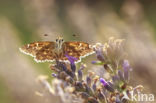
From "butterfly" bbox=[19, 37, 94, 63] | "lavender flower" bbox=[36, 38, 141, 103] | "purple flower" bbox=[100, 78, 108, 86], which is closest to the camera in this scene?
"lavender flower" bbox=[36, 38, 141, 103]

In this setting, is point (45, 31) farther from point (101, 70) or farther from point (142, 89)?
point (142, 89)

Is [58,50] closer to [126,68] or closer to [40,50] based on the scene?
[40,50]

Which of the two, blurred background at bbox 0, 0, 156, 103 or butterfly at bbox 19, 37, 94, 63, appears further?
butterfly at bbox 19, 37, 94, 63

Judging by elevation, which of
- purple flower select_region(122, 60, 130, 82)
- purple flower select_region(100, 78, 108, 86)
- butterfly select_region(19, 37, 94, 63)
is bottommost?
purple flower select_region(100, 78, 108, 86)

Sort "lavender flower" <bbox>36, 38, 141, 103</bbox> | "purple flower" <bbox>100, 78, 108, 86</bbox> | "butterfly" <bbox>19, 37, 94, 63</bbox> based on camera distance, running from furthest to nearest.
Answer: "butterfly" <bbox>19, 37, 94, 63</bbox>
"purple flower" <bbox>100, 78, 108, 86</bbox>
"lavender flower" <bbox>36, 38, 141, 103</bbox>

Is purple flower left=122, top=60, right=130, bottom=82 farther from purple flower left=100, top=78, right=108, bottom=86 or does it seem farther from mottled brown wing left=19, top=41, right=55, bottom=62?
mottled brown wing left=19, top=41, right=55, bottom=62

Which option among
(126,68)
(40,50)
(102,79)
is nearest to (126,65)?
(126,68)

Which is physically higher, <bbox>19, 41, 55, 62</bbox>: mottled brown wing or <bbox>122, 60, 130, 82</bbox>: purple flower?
<bbox>19, 41, 55, 62</bbox>: mottled brown wing

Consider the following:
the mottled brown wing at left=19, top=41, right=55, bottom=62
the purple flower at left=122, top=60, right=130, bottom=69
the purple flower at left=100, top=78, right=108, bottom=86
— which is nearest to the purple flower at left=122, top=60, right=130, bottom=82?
the purple flower at left=122, top=60, right=130, bottom=69

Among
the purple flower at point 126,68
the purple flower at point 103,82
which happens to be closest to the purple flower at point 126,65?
the purple flower at point 126,68
